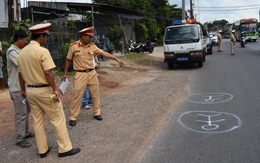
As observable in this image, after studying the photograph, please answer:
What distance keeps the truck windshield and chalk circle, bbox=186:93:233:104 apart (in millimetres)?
5784

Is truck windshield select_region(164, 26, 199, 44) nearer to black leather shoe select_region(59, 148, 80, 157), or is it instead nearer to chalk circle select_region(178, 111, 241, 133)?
chalk circle select_region(178, 111, 241, 133)

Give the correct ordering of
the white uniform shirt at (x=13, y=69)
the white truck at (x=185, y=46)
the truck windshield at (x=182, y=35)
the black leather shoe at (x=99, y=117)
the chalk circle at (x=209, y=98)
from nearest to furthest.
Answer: the white uniform shirt at (x=13, y=69), the black leather shoe at (x=99, y=117), the chalk circle at (x=209, y=98), the white truck at (x=185, y=46), the truck windshield at (x=182, y=35)

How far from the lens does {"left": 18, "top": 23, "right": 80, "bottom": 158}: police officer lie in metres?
3.97

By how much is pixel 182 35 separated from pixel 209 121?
875 centimetres

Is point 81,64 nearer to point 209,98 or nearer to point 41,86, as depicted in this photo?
point 41,86

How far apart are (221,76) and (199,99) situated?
3969 mm

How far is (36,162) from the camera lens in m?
4.14

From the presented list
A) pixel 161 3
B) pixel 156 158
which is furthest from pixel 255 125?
pixel 161 3

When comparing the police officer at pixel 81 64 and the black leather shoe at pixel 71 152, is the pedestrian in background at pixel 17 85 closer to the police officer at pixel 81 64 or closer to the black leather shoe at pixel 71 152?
the black leather shoe at pixel 71 152

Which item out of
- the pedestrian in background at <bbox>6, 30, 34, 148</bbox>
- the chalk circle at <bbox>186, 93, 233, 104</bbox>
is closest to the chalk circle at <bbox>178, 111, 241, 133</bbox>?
the chalk circle at <bbox>186, 93, 233, 104</bbox>

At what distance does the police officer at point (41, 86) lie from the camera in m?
3.97

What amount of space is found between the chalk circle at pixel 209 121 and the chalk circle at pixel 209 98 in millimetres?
1023

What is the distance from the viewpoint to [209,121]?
560 cm

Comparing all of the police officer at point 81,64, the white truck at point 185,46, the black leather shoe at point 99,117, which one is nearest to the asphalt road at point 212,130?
the black leather shoe at point 99,117
